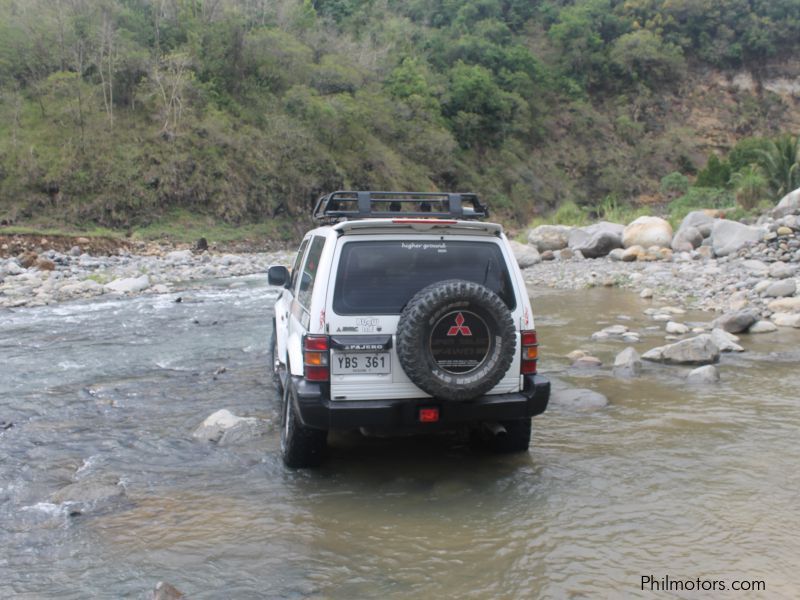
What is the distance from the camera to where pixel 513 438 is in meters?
5.43

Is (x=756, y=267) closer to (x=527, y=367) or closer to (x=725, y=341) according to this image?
(x=725, y=341)

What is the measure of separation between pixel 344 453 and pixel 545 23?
77577 millimetres

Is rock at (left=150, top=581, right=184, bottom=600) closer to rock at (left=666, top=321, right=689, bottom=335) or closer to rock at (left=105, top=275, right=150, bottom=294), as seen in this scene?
rock at (left=666, top=321, right=689, bottom=335)

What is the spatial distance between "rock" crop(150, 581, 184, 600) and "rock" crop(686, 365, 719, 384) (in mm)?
6217

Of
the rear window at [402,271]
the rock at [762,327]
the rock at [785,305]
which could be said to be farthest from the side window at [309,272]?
the rock at [785,305]

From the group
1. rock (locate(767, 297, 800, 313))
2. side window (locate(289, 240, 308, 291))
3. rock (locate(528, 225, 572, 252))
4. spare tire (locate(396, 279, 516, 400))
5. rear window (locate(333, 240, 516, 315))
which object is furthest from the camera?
rock (locate(528, 225, 572, 252))

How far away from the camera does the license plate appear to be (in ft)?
15.1

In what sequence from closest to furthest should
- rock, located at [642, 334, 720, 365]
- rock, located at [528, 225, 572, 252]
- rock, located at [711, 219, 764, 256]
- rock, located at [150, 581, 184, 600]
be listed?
1. rock, located at [150, 581, 184, 600]
2. rock, located at [642, 334, 720, 365]
3. rock, located at [711, 219, 764, 256]
4. rock, located at [528, 225, 572, 252]

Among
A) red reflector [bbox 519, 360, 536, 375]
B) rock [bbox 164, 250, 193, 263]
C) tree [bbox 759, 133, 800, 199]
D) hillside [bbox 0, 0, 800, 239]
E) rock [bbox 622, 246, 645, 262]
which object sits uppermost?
hillside [bbox 0, 0, 800, 239]

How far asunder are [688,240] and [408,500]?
18.4m

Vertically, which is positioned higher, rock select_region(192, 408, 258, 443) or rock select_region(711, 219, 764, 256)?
rock select_region(711, 219, 764, 256)

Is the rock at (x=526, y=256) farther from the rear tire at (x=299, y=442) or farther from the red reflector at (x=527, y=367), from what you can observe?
the rear tire at (x=299, y=442)

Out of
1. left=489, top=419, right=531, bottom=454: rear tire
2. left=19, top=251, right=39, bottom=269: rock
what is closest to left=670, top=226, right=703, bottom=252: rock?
left=489, top=419, right=531, bottom=454: rear tire

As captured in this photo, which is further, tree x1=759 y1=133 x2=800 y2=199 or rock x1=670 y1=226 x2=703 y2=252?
tree x1=759 y1=133 x2=800 y2=199
